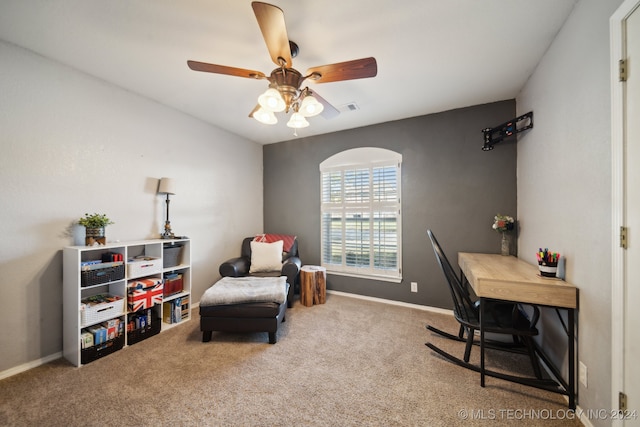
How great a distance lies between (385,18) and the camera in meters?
1.58

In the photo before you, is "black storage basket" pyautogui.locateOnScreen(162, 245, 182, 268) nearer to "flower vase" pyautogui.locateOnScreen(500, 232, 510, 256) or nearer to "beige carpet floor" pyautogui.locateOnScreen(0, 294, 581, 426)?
"beige carpet floor" pyautogui.locateOnScreen(0, 294, 581, 426)

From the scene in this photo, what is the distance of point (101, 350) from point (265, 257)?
5.86 ft

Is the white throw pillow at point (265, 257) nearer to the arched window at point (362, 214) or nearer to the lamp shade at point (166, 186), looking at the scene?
the arched window at point (362, 214)

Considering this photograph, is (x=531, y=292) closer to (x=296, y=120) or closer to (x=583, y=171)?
(x=583, y=171)

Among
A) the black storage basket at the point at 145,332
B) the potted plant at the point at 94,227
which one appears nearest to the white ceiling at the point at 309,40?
the potted plant at the point at 94,227

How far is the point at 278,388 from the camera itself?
165cm

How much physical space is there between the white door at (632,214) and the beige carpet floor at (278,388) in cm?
60

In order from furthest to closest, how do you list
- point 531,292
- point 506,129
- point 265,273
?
point 265,273 < point 506,129 < point 531,292

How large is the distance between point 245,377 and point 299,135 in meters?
3.34

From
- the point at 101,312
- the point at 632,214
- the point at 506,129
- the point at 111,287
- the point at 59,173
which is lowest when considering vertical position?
the point at 101,312

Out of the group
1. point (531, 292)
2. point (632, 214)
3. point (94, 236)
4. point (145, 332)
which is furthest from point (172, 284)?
point (632, 214)

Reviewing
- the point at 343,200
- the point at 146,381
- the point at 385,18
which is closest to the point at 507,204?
the point at 343,200

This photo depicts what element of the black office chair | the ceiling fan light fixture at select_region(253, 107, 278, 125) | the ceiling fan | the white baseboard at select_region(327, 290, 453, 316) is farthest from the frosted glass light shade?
the white baseboard at select_region(327, 290, 453, 316)

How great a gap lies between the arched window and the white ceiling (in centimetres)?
105
